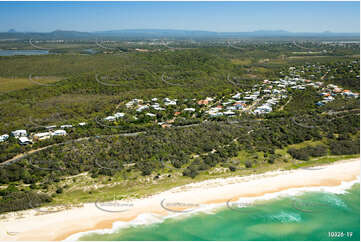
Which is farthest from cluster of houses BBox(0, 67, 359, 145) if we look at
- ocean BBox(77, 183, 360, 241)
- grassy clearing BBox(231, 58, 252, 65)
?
grassy clearing BBox(231, 58, 252, 65)

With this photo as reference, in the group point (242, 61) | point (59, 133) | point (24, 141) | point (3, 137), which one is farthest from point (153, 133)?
point (242, 61)

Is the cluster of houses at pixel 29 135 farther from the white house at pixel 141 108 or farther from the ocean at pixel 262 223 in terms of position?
the ocean at pixel 262 223

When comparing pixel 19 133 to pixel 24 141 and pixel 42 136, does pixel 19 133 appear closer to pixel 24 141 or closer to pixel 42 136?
pixel 42 136

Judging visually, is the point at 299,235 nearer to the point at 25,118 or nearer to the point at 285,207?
the point at 285,207

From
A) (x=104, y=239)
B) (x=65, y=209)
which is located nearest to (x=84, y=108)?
(x=65, y=209)

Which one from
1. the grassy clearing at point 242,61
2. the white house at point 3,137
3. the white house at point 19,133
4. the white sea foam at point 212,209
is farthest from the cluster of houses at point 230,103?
the grassy clearing at point 242,61

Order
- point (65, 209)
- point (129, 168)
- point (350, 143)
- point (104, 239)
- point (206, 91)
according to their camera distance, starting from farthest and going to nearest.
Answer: point (206, 91)
point (350, 143)
point (129, 168)
point (65, 209)
point (104, 239)
